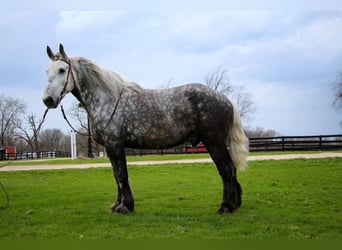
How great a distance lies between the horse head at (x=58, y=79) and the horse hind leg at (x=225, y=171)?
9.01 feet

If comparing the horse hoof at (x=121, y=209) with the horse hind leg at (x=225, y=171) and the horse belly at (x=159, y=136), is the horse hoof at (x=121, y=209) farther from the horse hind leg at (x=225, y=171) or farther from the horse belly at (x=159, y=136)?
the horse hind leg at (x=225, y=171)

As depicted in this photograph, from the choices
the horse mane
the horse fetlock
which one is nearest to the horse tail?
the horse mane

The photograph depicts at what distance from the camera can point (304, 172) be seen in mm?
12133

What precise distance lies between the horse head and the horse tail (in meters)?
3.09

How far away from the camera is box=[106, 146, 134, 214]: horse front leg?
6113mm

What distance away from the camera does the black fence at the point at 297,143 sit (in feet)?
83.6

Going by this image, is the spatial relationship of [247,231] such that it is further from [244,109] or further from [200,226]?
[244,109]

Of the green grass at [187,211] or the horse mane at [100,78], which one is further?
the horse mane at [100,78]

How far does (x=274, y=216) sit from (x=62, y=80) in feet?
14.5

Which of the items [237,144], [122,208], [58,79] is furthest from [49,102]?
[237,144]

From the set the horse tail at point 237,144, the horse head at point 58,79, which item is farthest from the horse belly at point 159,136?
the horse head at point 58,79

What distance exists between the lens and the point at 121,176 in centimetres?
616

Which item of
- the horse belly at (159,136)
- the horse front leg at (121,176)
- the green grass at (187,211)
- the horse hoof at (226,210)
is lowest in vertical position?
the green grass at (187,211)

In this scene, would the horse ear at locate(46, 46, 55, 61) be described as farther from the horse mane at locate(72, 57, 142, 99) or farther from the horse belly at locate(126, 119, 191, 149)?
the horse belly at locate(126, 119, 191, 149)
